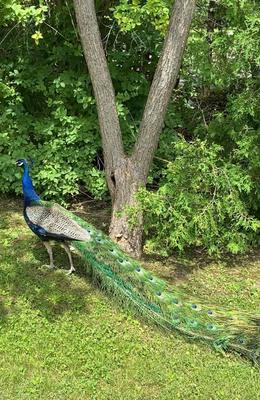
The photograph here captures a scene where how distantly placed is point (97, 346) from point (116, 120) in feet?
8.01

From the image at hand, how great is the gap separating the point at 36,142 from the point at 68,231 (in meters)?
2.42

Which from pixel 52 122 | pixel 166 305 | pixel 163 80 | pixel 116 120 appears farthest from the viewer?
pixel 52 122

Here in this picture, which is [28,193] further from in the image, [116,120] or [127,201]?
[116,120]

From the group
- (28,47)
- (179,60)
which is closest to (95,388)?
(179,60)

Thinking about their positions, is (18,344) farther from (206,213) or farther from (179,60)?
(179,60)

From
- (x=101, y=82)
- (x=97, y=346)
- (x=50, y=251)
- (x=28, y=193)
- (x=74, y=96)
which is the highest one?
(x=101, y=82)

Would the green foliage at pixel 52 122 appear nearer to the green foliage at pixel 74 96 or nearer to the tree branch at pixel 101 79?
the green foliage at pixel 74 96

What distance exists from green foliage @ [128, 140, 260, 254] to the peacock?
669 millimetres

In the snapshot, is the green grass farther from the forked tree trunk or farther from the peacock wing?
the forked tree trunk

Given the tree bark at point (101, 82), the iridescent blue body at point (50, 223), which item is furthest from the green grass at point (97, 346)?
the tree bark at point (101, 82)

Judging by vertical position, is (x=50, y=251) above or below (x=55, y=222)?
below

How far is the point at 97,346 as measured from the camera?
4352 mm

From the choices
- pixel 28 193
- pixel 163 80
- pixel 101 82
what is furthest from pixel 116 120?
pixel 28 193

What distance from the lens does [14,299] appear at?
4969 millimetres
